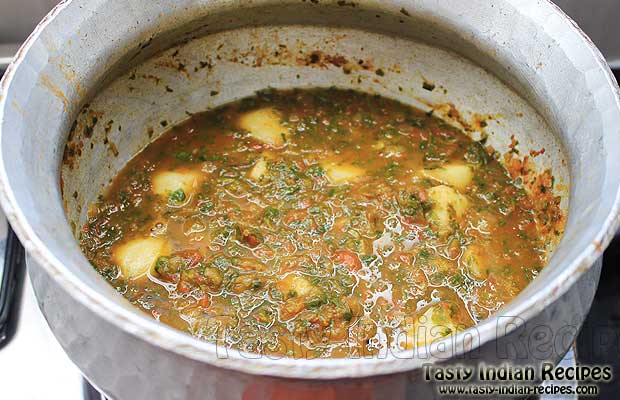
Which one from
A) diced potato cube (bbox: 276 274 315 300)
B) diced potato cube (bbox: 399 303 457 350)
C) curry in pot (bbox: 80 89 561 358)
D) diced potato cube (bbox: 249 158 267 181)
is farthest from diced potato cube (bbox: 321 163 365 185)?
diced potato cube (bbox: 399 303 457 350)

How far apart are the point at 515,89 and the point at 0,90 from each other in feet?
4.65

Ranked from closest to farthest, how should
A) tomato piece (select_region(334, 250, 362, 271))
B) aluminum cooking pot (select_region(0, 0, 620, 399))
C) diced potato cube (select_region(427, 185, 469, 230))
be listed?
aluminum cooking pot (select_region(0, 0, 620, 399)) → tomato piece (select_region(334, 250, 362, 271)) → diced potato cube (select_region(427, 185, 469, 230))

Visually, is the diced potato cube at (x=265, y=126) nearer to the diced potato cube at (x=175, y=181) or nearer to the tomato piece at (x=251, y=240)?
the diced potato cube at (x=175, y=181)

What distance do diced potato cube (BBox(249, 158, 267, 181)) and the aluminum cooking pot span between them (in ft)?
1.21

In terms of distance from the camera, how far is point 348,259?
1.88m

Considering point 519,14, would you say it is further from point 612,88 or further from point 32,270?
point 32,270

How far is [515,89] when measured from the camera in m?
2.08

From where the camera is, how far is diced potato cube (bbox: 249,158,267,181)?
83.7 inches

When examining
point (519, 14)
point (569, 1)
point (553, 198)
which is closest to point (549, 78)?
point (519, 14)

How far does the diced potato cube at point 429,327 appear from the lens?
170 centimetres

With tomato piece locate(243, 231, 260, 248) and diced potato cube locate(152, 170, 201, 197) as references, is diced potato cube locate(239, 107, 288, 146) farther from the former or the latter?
tomato piece locate(243, 231, 260, 248)

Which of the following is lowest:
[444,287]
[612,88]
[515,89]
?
[444,287]

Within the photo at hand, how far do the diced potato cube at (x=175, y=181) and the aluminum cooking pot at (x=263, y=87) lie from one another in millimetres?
160

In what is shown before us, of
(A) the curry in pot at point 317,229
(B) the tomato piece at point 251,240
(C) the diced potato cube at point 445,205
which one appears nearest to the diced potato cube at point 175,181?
(A) the curry in pot at point 317,229
